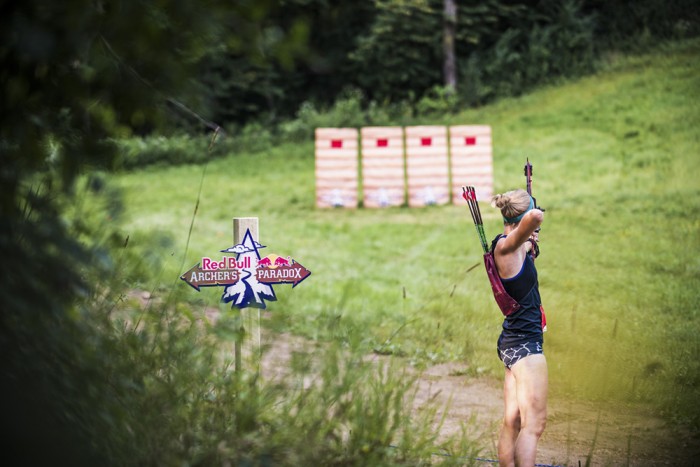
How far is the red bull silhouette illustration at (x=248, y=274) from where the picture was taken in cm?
457

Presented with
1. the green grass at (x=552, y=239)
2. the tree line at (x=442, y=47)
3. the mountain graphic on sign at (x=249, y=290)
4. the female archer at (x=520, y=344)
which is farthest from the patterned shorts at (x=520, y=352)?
the tree line at (x=442, y=47)

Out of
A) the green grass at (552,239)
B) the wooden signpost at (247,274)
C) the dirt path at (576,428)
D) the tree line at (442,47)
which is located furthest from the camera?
the tree line at (442,47)

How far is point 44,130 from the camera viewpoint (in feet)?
6.17

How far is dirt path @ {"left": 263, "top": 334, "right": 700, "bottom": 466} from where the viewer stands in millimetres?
4789

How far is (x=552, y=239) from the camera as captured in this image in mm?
10531

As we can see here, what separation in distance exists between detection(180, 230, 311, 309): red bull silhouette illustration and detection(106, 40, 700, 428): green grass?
165 mm

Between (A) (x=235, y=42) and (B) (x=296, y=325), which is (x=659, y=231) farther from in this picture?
(A) (x=235, y=42)

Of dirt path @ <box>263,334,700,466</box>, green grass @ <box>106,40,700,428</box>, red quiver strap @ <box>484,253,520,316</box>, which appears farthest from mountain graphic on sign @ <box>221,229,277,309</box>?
red quiver strap @ <box>484,253,520,316</box>

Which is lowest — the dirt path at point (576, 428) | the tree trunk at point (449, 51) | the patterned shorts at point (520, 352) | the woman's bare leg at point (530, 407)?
the dirt path at point (576, 428)

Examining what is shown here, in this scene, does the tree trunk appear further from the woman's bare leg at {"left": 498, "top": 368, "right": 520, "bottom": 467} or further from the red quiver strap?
the woman's bare leg at {"left": 498, "top": 368, "right": 520, "bottom": 467}

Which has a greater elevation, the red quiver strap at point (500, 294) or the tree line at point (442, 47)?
the tree line at point (442, 47)

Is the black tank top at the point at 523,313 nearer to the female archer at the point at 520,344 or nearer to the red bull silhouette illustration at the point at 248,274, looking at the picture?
the female archer at the point at 520,344

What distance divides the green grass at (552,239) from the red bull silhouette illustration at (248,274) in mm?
165

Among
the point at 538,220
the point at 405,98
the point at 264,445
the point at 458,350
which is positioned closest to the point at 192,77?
the point at 264,445
